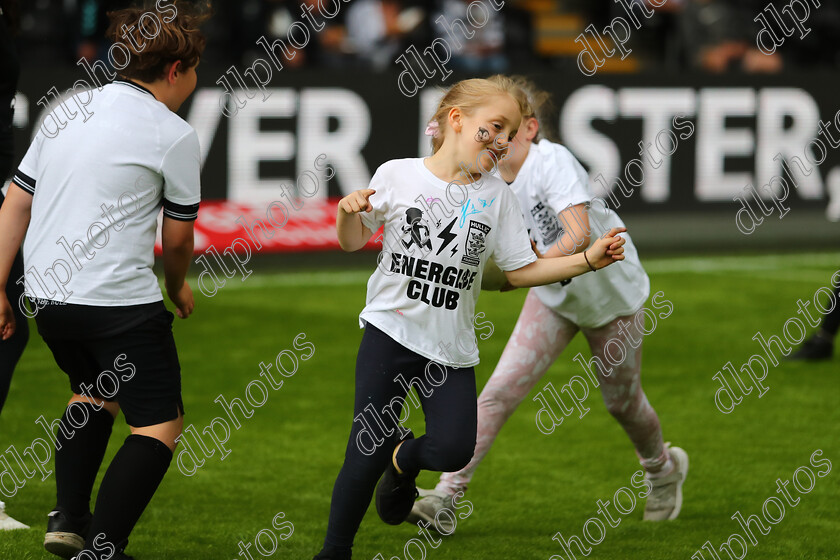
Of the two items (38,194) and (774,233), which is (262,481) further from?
(774,233)

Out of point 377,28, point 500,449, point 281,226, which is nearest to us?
point 500,449

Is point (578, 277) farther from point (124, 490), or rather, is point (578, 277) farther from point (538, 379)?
point (124, 490)

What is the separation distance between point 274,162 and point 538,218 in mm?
6963

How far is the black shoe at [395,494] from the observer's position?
160 inches

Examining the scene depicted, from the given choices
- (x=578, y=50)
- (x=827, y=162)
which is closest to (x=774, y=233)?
(x=827, y=162)

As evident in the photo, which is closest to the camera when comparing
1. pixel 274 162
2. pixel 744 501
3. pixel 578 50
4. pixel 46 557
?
pixel 46 557

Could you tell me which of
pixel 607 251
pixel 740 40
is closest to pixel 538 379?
pixel 607 251

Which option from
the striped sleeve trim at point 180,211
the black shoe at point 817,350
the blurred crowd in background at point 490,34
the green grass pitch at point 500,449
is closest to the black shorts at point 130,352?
the striped sleeve trim at point 180,211

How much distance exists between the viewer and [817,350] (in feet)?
26.2

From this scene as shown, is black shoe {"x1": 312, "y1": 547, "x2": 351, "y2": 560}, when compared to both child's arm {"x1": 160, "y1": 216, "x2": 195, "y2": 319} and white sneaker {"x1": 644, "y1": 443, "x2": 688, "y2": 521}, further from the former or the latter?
white sneaker {"x1": 644, "y1": 443, "x2": 688, "y2": 521}

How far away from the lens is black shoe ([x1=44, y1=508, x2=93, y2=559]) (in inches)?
151

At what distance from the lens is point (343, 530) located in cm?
377

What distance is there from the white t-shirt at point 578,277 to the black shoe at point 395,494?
2.91 ft

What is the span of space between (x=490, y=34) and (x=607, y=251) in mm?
11836
